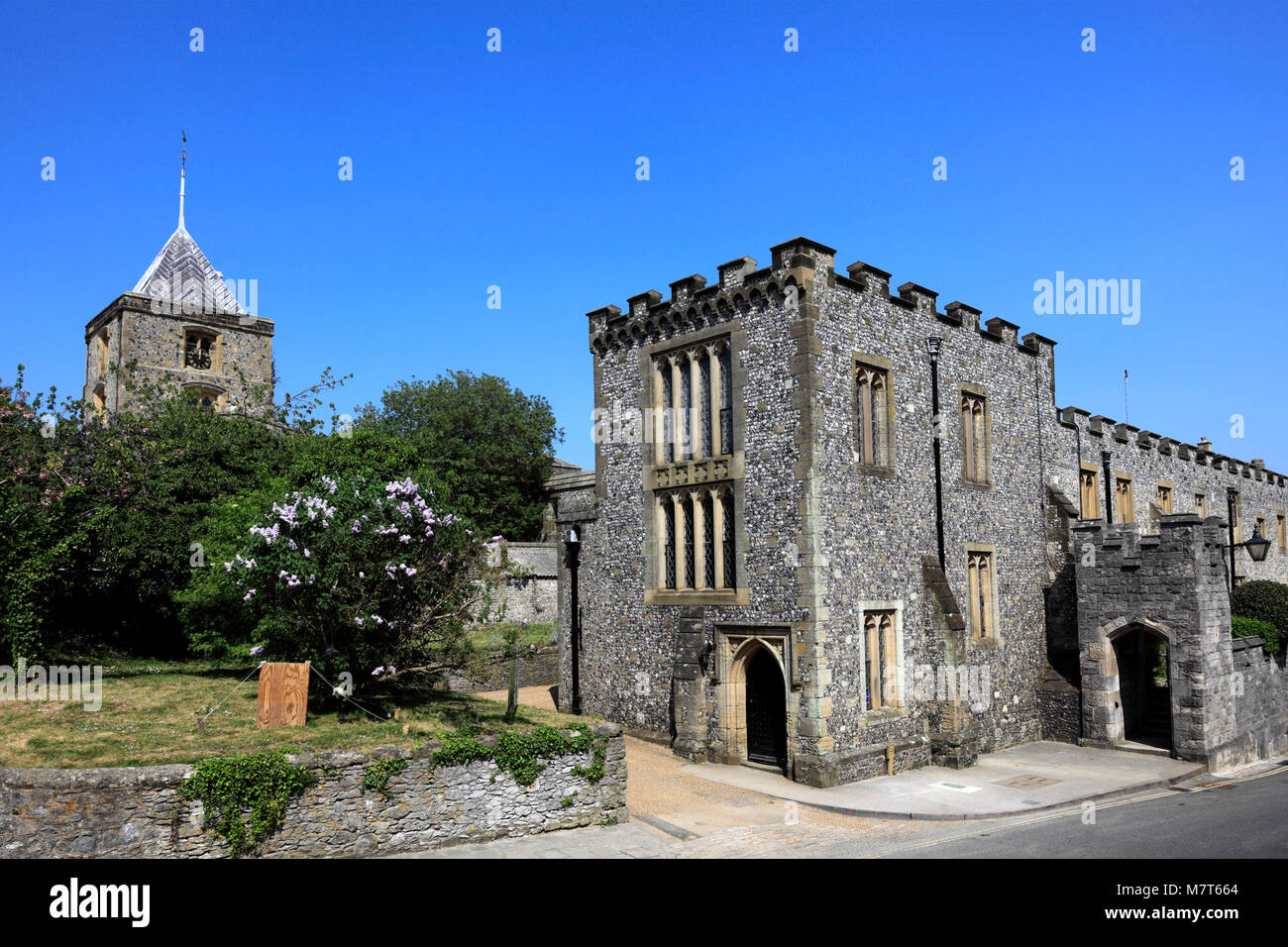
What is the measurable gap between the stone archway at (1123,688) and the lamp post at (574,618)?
43.3ft

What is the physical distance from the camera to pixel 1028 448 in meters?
24.9

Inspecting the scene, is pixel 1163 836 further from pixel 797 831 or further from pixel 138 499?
pixel 138 499

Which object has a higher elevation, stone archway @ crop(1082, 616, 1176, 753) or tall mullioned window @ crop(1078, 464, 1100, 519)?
tall mullioned window @ crop(1078, 464, 1100, 519)

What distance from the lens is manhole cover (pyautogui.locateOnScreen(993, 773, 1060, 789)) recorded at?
17.7 meters

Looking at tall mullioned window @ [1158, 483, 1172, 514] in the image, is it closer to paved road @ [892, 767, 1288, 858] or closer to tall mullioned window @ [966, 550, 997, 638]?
tall mullioned window @ [966, 550, 997, 638]

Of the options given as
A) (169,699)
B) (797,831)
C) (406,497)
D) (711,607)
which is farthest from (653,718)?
(169,699)

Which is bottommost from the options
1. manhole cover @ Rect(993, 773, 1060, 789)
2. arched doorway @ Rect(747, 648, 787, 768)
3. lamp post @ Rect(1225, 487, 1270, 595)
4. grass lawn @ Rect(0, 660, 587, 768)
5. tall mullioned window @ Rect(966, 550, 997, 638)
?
manhole cover @ Rect(993, 773, 1060, 789)

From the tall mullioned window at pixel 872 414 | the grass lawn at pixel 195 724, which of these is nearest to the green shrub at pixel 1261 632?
the tall mullioned window at pixel 872 414

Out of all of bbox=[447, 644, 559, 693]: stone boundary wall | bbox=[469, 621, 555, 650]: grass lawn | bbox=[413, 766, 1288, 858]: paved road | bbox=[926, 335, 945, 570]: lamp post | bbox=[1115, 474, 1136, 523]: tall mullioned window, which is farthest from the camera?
bbox=[469, 621, 555, 650]: grass lawn

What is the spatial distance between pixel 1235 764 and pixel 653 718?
562 inches

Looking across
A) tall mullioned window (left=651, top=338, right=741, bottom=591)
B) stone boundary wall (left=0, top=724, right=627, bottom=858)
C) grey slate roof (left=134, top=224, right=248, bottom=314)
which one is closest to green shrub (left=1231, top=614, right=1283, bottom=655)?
tall mullioned window (left=651, top=338, right=741, bottom=591)

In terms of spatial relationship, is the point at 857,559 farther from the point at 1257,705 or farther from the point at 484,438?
the point at 484,438

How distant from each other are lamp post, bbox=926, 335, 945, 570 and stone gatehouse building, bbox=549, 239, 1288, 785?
8 centimetres

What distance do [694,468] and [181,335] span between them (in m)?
37.8
